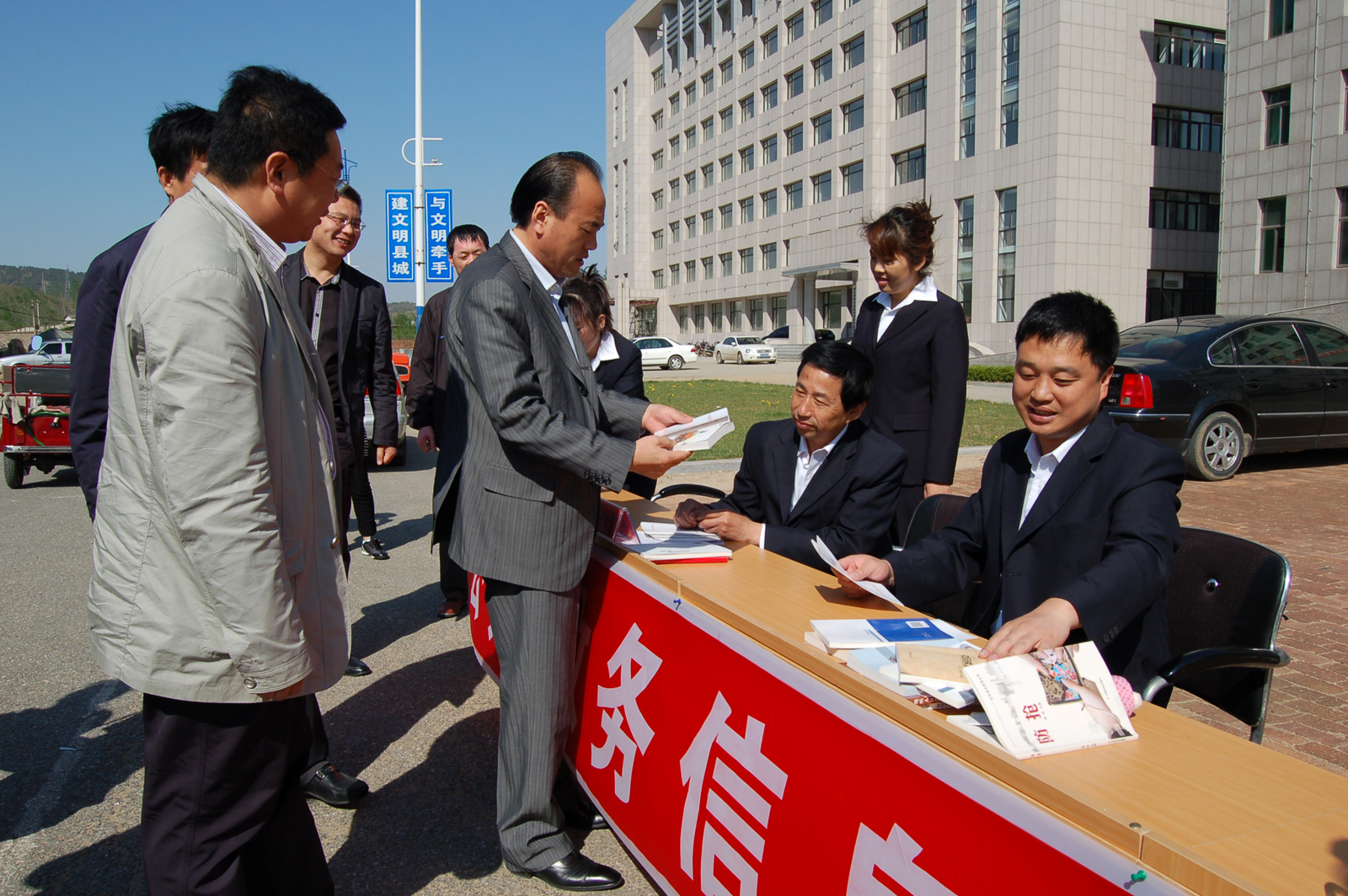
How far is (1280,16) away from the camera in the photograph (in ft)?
77.8

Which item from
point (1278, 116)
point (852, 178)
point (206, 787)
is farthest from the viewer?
point (852, 178)

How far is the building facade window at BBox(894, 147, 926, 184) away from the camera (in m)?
38.9

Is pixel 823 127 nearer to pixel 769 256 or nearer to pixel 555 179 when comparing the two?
Result: pixel 769 256

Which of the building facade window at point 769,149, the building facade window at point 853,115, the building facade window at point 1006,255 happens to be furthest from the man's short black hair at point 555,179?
the building facade window at point 769,149

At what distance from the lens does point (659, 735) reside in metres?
2.30

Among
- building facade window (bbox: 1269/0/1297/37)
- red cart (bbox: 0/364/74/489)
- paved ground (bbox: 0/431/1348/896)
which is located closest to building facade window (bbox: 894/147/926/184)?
building facade window (bbox: 1269/0/1297/37)

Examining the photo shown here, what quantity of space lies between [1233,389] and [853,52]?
3961 cm

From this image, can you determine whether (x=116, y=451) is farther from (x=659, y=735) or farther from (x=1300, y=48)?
(x=1300, y=48)

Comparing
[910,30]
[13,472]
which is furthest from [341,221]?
[910,30]

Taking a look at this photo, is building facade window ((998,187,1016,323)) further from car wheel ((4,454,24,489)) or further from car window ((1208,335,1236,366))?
car wheel ((4,454,24,489))

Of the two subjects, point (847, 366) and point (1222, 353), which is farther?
point (1222, 353)

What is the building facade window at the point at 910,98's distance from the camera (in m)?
39.0

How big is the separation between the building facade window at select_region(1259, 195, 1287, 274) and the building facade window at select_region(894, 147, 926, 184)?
1560 cm

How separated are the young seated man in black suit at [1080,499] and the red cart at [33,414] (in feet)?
31.9
